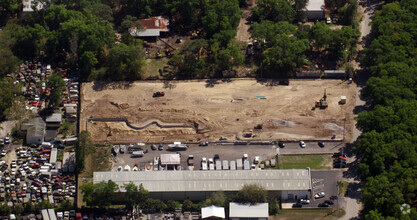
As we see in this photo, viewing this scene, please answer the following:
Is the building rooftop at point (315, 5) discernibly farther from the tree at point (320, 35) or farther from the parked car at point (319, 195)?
the parked car at point (319, 195)

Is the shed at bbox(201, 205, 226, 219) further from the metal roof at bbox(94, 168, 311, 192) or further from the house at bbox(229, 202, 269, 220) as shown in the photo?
the metal roof at bbox(94, 168, 311, 192)

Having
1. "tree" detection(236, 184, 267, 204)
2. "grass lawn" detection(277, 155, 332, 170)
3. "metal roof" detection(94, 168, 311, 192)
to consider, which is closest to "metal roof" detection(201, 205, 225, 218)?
"metal roof" detection(94, 168, 311, 192)

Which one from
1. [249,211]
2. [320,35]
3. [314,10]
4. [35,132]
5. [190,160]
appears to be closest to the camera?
[249,211]

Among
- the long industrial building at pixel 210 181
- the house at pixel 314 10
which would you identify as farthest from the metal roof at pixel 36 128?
the house at pixel 314 10

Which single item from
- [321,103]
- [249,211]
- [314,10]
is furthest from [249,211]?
[314,10]

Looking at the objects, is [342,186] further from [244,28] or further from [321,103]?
[244,28]

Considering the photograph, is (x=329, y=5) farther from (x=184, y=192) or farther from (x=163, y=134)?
(x=184, y=192)
